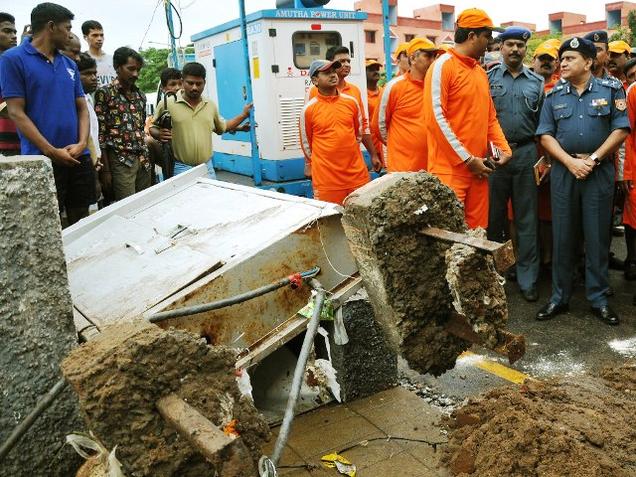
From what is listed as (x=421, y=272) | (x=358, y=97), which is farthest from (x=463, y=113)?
(x=421, y=272)

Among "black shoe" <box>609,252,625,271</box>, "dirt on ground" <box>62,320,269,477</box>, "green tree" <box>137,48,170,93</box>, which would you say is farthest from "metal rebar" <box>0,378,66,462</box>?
"green tree" <box>137,48,170,93</box>

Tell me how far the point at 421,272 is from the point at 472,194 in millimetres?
2396

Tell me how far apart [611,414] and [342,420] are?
1349 millimetres

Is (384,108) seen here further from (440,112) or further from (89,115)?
(89,115)

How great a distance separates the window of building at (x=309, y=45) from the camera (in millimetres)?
7664

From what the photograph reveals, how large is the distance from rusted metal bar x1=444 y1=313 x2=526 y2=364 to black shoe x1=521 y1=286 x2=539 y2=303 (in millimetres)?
3042

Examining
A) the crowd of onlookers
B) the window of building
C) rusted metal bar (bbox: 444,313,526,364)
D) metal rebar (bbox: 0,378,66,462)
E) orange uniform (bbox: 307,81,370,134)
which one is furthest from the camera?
the window of building

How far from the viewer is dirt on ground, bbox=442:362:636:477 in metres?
2.15

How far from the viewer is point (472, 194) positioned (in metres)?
4.61

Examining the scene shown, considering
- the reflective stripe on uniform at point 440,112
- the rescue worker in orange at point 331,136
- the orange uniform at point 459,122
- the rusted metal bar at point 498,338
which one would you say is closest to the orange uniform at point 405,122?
the rescue worker in orange at point 331,136

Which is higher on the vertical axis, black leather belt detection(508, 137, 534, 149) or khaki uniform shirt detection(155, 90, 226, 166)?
khaki uniform shirt detection(155, 90, 226, 166)

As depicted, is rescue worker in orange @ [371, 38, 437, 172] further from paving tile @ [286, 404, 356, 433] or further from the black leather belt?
paving tile @ [286, 404, 356, 433]

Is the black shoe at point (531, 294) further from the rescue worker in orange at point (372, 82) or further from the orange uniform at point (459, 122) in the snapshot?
the rescue worker in orange at point (372, 82)

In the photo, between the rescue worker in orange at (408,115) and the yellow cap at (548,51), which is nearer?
the rescue worker in orange at (408,115)
